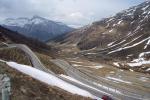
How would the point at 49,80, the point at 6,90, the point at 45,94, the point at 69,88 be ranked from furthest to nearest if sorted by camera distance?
1. the point at 69,88
2. the point at 49,80
3. the point at 45,94
4. the point at 6,90

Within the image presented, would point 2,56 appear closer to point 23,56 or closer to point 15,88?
point 23,56

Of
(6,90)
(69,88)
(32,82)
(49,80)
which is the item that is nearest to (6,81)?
(6,90)

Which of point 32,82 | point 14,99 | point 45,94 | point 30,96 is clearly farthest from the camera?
point 32,82

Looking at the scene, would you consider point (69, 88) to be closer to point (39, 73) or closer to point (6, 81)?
point (39, 73)

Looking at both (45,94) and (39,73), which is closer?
(45,94)

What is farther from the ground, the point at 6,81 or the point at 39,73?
the point at 6,81

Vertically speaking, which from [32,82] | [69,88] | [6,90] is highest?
[6,90]

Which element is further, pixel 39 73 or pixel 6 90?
pixel 39 73

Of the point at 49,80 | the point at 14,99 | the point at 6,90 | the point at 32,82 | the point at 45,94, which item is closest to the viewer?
the point at 6,90

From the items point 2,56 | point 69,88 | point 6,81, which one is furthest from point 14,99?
point 2,56
